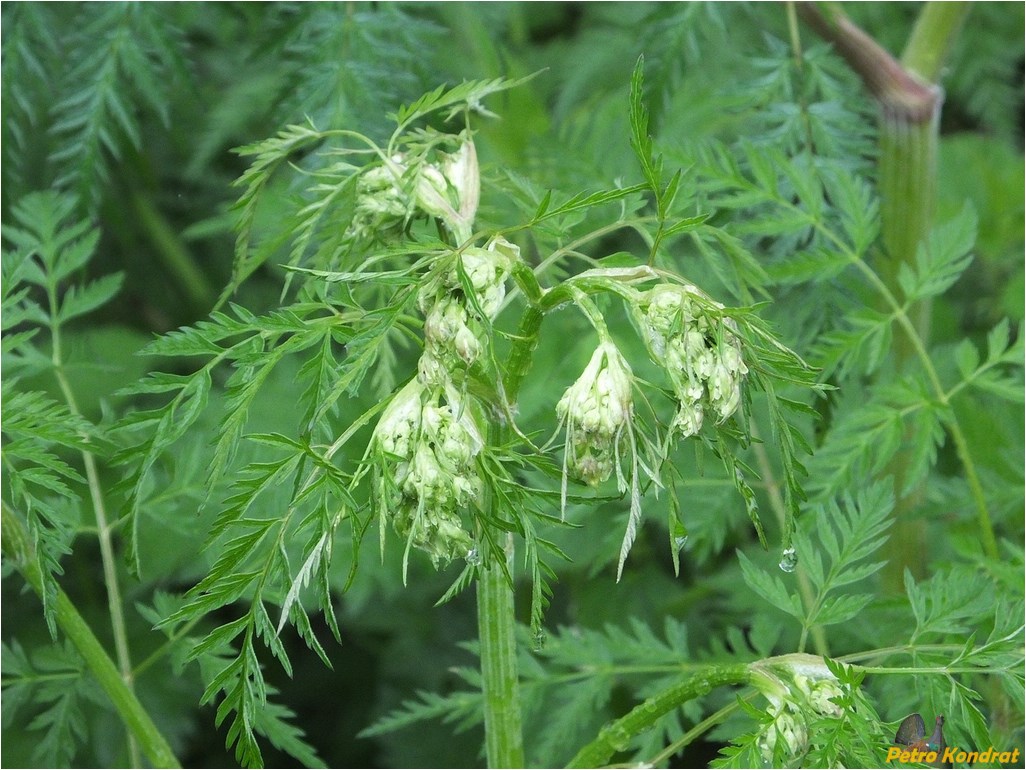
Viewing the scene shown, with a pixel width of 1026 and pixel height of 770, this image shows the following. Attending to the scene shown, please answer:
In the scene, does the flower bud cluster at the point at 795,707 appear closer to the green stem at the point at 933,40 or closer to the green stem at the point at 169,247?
the green stem at the point at 933,40

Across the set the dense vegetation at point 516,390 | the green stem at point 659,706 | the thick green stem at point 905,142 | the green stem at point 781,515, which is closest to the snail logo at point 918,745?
the dense vegetation at point 516,390

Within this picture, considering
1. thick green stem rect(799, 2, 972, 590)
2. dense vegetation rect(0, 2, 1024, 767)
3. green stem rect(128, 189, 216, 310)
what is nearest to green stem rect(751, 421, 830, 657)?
dense vegetation rect(0, 2, 1024, 767)

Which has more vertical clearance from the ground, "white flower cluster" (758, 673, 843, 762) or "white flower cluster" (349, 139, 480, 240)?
"white flower cluster" (349, 139, 480, 240)

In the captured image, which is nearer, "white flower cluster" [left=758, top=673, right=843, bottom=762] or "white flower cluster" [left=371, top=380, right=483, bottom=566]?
"white flower cluster" [left=371, top=380, right=483, bottom=566]

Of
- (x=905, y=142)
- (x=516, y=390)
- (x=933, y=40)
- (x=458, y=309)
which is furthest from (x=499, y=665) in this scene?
(x=933, y=40)

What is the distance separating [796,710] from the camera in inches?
39.0

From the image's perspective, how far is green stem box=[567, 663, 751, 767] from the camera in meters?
1.05

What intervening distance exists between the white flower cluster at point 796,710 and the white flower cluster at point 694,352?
292mm

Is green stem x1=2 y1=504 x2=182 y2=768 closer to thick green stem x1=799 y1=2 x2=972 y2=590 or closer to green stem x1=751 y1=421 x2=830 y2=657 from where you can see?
green stem x1=751 y1=421 x2=830 y2=657

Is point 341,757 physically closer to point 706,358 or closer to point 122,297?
point 122,297

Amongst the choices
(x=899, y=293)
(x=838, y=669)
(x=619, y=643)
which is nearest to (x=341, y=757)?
(x=619, y=643)

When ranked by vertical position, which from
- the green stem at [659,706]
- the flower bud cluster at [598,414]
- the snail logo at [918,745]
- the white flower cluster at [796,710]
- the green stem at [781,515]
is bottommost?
the green stem at [781,515]

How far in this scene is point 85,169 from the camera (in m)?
1.77

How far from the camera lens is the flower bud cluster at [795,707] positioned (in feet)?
3.20
